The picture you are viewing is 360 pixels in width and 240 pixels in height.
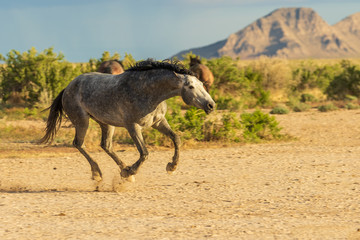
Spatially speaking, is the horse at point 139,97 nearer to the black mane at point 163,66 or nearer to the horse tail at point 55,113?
the black mane at point 163,66

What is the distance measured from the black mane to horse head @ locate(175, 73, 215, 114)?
130mm

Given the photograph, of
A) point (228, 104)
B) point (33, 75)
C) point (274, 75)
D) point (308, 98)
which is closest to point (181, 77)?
point (228, 104)

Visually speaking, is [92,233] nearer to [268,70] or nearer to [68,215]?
[68,215]

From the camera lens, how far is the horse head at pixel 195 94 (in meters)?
7.04

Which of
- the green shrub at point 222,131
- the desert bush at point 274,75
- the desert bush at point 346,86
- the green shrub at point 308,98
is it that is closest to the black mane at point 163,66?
the green shrub at point 222,131

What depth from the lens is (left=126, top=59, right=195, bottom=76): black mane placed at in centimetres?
739

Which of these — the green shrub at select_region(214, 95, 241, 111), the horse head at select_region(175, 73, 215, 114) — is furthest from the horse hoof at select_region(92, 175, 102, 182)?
the green shrub at select_region(214, 95, 241, 111)

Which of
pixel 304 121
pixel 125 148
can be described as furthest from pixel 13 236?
pixel 304 121

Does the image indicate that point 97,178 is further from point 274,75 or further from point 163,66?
point 274,75

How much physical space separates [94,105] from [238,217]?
323 cm

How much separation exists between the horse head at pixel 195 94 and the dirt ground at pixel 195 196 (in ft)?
4.40

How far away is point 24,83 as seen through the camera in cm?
Answer: 2147

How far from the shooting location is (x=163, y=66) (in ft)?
24.7

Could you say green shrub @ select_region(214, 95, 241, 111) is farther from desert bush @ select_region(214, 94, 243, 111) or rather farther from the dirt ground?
the dirt ground
